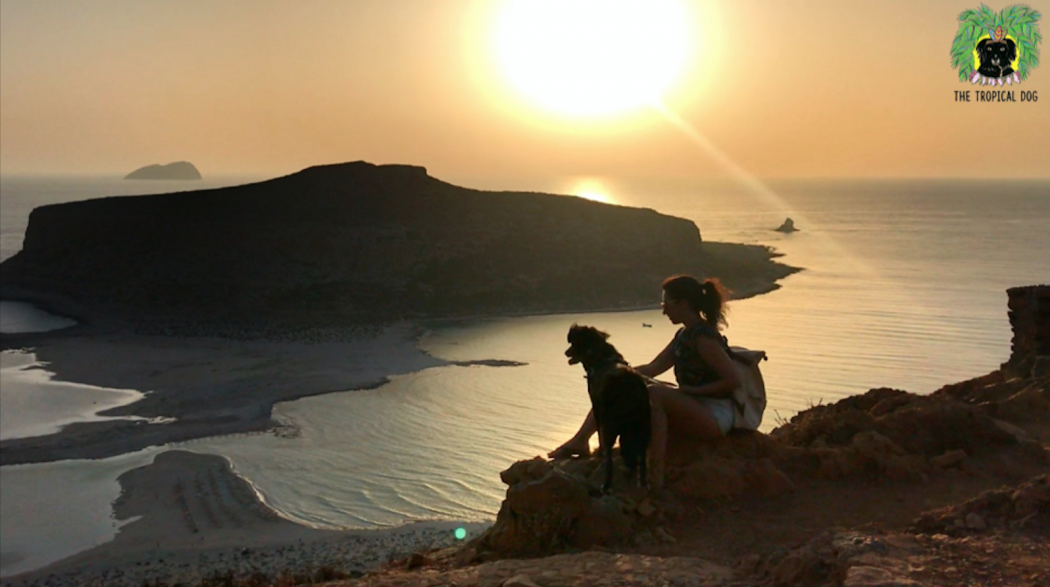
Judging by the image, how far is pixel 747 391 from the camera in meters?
6.81

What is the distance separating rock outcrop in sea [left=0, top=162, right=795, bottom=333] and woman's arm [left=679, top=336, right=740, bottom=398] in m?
36.3

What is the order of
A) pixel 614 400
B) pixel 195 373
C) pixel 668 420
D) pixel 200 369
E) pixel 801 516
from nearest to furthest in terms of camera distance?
pixel 614 400 < pixel 801 516 < pixel 668 420 < pixel 195 373 < pixel 200 369

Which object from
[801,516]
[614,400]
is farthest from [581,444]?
[801,516]

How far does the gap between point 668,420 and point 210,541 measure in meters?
10.5

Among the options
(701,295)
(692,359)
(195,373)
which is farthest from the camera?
(195,373)

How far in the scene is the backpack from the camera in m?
6.75

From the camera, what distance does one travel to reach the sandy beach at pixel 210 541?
13.3 m

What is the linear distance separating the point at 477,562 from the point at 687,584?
184cm

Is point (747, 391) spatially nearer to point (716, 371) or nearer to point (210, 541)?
point (716, 371)

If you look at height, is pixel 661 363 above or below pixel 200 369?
above

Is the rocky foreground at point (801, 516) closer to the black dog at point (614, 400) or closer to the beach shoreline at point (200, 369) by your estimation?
the black dog at point (614, 400)

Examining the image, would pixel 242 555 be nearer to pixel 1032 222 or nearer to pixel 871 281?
pixel 871 281

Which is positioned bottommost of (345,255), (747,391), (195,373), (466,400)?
(466,400)

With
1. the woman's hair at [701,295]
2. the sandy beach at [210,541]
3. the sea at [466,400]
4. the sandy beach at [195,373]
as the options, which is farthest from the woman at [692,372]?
the sandy beach at [195,373]
